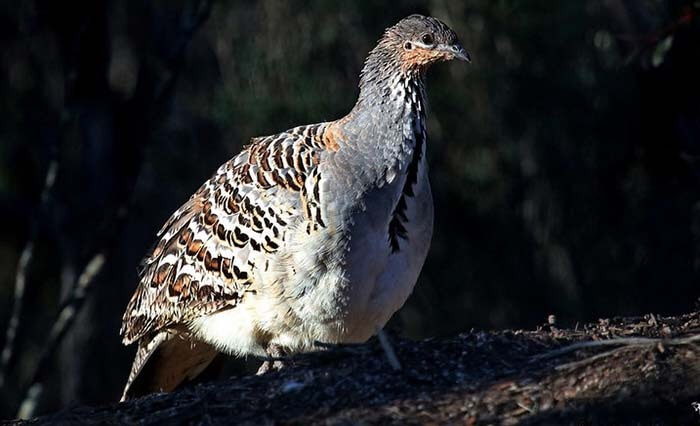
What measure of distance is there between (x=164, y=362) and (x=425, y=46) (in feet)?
8.33

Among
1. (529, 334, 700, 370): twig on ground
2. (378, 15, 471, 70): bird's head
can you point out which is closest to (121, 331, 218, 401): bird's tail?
(378, 15, 471, 70): bird's head

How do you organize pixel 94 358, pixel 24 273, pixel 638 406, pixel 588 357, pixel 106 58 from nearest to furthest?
1. pixel 638 406
2. pixel 588 357
3. pixel 24 273
4. pixel 106 58
5. pixel 94 358

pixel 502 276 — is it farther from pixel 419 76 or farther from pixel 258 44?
pixel 419 76

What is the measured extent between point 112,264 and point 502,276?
5.92 m

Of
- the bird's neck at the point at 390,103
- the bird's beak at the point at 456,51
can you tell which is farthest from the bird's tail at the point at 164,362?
the bird's beak at the point at 456,51

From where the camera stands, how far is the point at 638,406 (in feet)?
17.0

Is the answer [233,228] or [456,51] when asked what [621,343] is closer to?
[456,51]

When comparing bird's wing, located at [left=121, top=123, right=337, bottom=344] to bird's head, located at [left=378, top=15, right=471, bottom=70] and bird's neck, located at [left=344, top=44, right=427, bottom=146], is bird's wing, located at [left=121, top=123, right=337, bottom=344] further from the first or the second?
bird's head, located at [left=378, top=15, right=471, bottom=70]

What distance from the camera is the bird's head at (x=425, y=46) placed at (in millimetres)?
7035

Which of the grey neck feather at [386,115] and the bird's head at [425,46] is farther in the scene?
the bird's head at [425,46]

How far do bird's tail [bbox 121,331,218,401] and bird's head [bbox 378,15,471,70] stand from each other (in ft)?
6.96

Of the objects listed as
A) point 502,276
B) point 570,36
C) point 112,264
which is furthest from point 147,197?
point 570,36

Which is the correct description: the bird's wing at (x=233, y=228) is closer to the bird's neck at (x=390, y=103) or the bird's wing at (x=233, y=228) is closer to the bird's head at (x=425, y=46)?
the bird's neck at (x=390, y=103)

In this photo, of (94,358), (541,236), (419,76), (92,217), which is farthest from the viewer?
(94,358)
